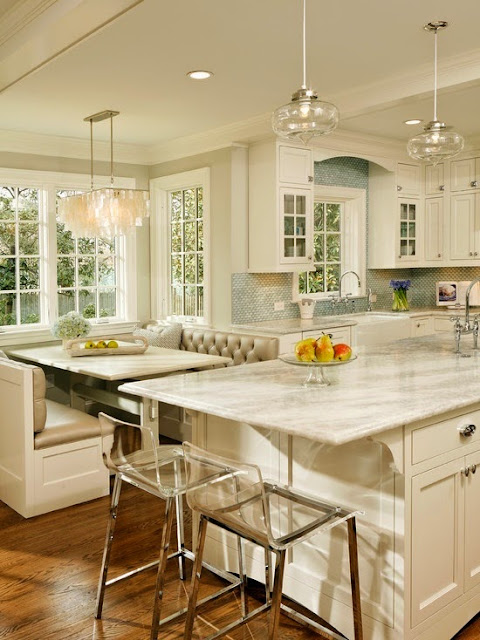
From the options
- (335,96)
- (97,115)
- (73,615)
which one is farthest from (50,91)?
(73,615)

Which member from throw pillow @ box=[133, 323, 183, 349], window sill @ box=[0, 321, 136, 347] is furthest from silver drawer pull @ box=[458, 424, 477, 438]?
window sill @ box=[0, 321, 136, 347]

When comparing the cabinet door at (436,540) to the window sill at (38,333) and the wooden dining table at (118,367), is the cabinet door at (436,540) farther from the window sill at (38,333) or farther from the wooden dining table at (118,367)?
the window sill at (38,333)

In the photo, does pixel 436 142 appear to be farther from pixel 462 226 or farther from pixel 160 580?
pixel 462 226

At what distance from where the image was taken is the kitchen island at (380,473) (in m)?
2.28

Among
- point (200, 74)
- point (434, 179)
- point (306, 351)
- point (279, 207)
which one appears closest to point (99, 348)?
point (279, 207)

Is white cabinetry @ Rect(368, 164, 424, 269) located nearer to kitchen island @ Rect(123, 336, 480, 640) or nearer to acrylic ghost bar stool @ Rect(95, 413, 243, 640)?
kitchen island @ Rect(123, 336, 480, 640)

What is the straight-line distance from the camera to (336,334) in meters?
5.85

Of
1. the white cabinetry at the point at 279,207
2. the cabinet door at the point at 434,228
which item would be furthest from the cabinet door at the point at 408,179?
the white cabinetry at the point at 279,207

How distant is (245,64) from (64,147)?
8.58 ft

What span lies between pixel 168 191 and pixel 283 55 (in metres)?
2.94

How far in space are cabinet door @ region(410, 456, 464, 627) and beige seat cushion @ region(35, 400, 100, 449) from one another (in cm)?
237

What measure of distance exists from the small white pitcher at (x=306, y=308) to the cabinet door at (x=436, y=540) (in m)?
3.73

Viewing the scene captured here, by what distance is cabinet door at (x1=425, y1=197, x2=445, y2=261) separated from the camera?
272 inches

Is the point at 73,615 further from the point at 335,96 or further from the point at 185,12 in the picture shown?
the point at 335,96
